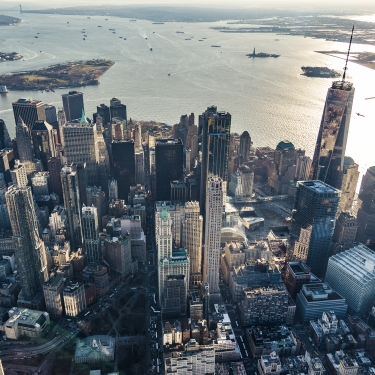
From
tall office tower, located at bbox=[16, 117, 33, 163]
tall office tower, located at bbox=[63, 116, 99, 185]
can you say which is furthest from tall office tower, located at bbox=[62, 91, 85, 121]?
tall office tower, located at bbox=[63, 116, 99, 185]

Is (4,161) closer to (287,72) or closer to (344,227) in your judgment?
(344,227)

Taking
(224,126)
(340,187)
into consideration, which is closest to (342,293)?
(340,187)

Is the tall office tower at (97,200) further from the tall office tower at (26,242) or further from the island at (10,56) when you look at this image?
the island at (10,56)

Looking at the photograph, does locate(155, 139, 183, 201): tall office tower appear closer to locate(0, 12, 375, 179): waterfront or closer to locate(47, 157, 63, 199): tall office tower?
locate(47, 157, 63, 199): tall office tower

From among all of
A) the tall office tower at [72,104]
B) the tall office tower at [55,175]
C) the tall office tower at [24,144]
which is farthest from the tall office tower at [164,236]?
the tall office tower at [72,104]

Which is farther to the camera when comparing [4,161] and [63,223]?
[4,161]
